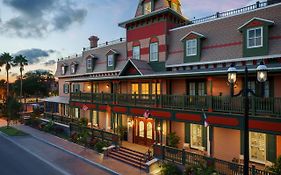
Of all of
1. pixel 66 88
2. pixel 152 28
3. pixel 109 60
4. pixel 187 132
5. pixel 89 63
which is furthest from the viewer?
pixel 66 88

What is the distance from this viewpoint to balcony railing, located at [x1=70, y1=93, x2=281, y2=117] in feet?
43.5

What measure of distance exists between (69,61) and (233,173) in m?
33.8

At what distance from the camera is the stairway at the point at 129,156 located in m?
18.7

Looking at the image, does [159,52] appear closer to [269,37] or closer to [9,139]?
[269,37]

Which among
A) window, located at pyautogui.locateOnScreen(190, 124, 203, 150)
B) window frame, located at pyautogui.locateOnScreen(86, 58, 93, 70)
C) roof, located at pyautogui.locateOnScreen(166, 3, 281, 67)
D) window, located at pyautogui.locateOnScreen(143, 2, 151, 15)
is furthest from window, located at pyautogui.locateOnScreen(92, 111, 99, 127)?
window, located at pyautogui.locateOnScreen(190, 124, 203, 150)

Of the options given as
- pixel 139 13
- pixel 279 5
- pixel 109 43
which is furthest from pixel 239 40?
pixel 109 43

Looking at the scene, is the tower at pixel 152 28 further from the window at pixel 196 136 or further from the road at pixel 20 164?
the road at pixel 20 164

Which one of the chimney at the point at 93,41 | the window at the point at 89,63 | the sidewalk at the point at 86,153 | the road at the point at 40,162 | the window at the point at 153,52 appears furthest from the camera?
the chimney at the point at 93,41

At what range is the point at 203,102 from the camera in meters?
16.4

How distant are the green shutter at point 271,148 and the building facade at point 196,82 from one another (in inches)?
2.2

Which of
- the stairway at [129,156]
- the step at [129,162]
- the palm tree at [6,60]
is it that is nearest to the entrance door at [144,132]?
the stairway at [129,156]

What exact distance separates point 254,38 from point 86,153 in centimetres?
1724

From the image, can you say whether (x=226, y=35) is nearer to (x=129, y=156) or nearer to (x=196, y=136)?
(x=196, y=136)

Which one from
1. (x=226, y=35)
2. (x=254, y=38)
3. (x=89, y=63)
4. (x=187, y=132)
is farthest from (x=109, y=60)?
(x=254, y=38)
